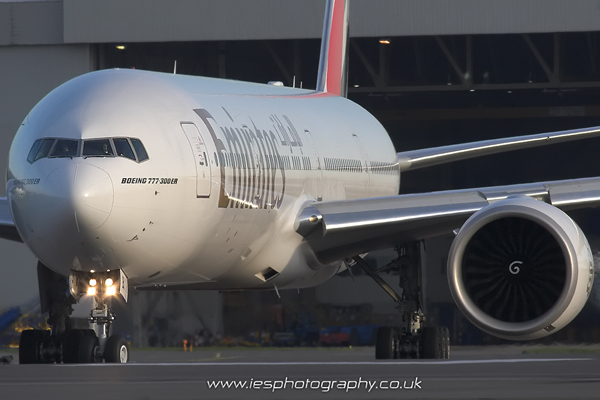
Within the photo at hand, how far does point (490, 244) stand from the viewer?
12.3m

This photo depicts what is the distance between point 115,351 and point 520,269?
4325 millimetres

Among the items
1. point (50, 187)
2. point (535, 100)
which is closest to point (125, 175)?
point (50, 187)

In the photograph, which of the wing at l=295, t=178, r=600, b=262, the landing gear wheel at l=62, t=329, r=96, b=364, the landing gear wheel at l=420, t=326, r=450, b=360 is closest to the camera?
the wing at l=295, t=178, r=600, b=262

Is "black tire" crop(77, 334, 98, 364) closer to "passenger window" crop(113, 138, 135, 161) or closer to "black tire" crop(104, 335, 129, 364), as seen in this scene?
"black tire" crop(104, 335, 129, 364)

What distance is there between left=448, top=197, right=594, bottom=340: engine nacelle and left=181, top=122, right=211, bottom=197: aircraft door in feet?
9.47

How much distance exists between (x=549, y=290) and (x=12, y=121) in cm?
1585

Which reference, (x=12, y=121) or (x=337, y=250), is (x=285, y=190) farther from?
(x=12, y=121)

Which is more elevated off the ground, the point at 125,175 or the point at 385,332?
the point at 125,175

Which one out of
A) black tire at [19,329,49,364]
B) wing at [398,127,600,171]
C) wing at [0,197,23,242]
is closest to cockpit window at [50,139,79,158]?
wing at [0,197,23,242]

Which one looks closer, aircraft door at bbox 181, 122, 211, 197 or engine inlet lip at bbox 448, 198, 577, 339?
engine inlet lip at bbox 448, 198, 577, 339

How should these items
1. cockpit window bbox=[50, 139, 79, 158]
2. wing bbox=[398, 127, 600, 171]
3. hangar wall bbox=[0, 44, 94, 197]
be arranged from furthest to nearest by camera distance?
hangar wall bbox=[0, 44, 94, 197]
wing bbox=[398, 127, 600, 171]
cockpit window bbox=[50, 139, 79, 158]

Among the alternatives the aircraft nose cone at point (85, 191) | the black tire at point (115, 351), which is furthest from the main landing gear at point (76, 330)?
the aircraft nose cone at point (85, 191)

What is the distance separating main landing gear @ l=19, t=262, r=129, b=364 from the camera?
12977 millimetres

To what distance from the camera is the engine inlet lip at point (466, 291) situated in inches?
447
